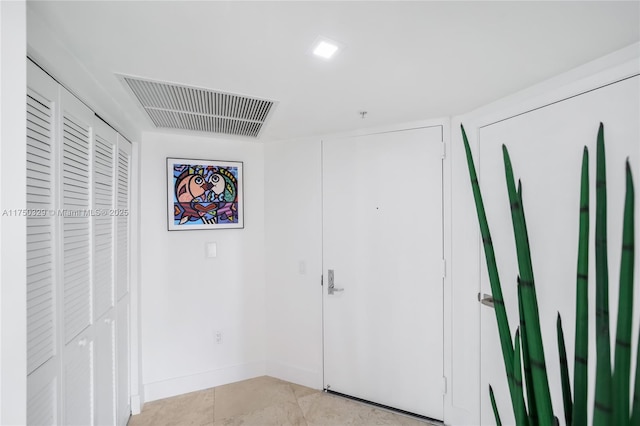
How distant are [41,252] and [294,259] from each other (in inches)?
66.5

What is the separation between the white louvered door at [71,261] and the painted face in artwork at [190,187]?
1.68ft

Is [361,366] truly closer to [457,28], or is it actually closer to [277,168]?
[277,168]

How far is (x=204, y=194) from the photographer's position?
2.36 meters

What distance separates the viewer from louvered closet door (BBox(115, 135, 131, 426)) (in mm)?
1774

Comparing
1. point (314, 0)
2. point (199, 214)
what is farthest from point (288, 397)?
point (314, 0)

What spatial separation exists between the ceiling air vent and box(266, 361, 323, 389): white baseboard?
205cm

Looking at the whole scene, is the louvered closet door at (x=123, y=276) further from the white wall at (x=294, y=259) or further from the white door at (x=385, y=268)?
the white door at (x=385, y=268)

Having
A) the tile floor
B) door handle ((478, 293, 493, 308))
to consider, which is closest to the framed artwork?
the tile floor

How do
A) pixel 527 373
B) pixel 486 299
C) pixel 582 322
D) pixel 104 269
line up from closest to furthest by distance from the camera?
1. pixel 582 322
2. pixel 527 373
3. pixel 104 269
4. pixel 486 299

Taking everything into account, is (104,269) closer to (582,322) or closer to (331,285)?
(331,285)

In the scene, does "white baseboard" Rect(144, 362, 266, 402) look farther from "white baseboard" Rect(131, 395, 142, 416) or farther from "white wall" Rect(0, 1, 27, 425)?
"white wall" Rect(0, 1, 27, 425)

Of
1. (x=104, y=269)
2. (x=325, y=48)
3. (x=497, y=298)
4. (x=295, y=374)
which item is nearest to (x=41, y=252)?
(x=104, y=269)

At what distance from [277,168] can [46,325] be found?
1.84 metres

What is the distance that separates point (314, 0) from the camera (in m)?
0.87
